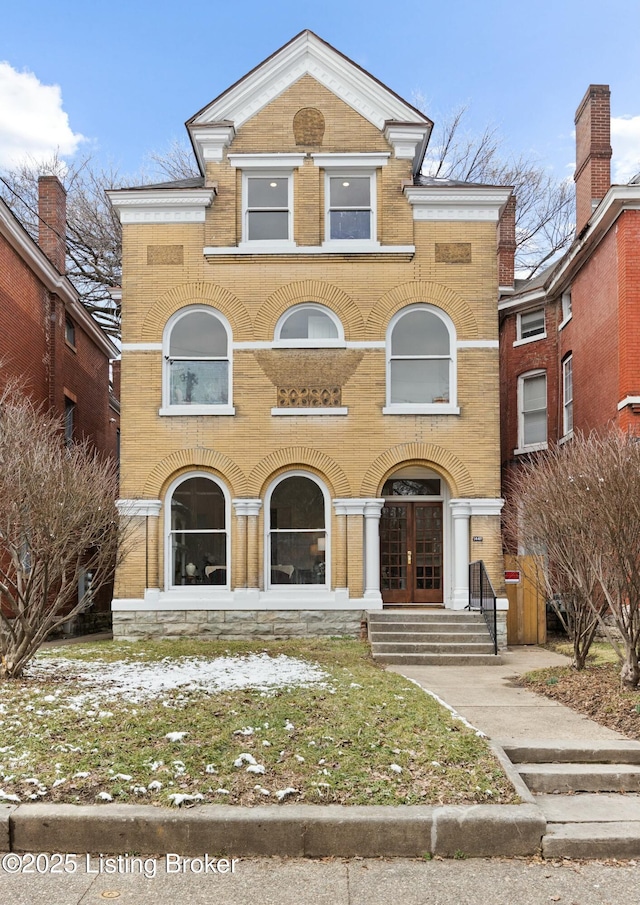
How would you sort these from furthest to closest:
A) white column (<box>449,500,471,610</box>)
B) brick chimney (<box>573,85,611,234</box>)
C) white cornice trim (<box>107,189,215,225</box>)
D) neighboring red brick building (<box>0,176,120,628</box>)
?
brick chimney (<box>573,85,611,234</box>) → neighboring red brick building (<box>0,176,120,628</box>) → white cornice trim (<box>107,189,215,225</box>) → white column (<box>449,500,471,610</box>)

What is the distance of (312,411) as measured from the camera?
1570cm

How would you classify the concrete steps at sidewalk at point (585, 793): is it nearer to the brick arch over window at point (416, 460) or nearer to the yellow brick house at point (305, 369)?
the yellow brick house at point (305, 369)

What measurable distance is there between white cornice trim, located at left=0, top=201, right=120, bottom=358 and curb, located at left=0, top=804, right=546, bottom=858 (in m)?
13.3

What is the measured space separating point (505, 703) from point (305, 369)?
327 inches

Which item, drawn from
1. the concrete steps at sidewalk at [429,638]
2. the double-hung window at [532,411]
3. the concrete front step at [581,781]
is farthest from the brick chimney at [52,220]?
the concrete front step at [581,781]

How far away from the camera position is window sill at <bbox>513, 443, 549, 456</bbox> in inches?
869

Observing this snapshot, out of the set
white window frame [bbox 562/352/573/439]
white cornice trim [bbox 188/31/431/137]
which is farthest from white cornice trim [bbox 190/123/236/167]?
white window frame [bbox 562/352/573/439]

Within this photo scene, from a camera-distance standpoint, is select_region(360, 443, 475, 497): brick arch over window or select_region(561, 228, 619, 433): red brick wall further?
select_region(561, 228, 619, 433): red brick wall

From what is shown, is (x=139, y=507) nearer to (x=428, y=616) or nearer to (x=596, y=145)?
(x=428, y=616)

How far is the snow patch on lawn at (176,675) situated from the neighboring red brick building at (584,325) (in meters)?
8.76

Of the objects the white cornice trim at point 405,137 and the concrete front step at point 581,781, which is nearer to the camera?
the concrete front step at point 581,781

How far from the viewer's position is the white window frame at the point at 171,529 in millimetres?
15641

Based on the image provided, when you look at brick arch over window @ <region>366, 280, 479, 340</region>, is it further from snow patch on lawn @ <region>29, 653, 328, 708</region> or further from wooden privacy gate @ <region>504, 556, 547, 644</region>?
snow patch on lawn @ <region>29, 653, 328, 708</region>

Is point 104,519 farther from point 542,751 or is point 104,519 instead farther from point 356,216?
point 356,216
